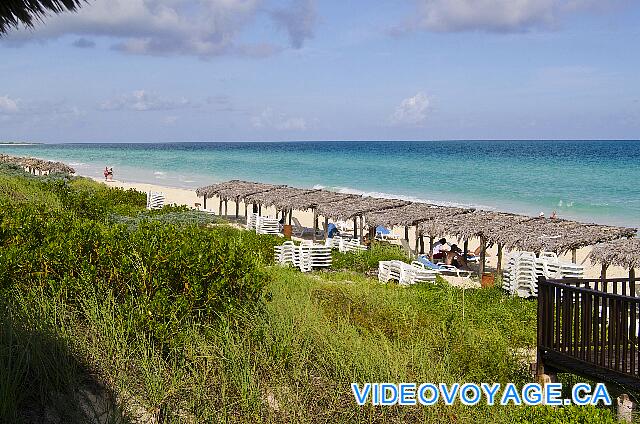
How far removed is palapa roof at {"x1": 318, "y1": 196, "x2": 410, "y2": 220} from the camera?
18094 mm

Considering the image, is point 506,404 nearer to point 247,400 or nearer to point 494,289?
point 247,400

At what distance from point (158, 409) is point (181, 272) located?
1581 millimetres

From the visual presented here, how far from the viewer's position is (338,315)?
6352 millimetres

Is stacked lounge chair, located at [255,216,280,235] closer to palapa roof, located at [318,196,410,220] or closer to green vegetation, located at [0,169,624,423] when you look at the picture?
palapa roof, located at [318,196,410,220]

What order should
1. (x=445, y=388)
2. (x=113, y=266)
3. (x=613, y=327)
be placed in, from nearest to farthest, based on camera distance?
1. (x=445, y=388)
2. (x=613, y=327)
3. (x=113, y=266)

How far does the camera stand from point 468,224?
1514cm

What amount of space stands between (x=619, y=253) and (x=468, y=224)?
3.98 metres

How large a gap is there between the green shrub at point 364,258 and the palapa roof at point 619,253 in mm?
4254

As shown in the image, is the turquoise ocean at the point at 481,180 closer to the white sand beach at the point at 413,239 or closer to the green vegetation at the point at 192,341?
the white sand beach at the point at 413,239

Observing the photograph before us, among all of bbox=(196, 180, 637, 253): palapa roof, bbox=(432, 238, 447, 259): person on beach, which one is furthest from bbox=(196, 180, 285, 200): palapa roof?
bbox=(432, 238, 447, 259): person on beach

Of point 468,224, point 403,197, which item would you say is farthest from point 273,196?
point 403,197

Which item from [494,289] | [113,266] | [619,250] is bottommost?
[494,289]

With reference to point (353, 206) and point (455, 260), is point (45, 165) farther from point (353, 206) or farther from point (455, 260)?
point (455, 260)

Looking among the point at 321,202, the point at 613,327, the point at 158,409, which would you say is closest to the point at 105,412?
the point at 158,409
